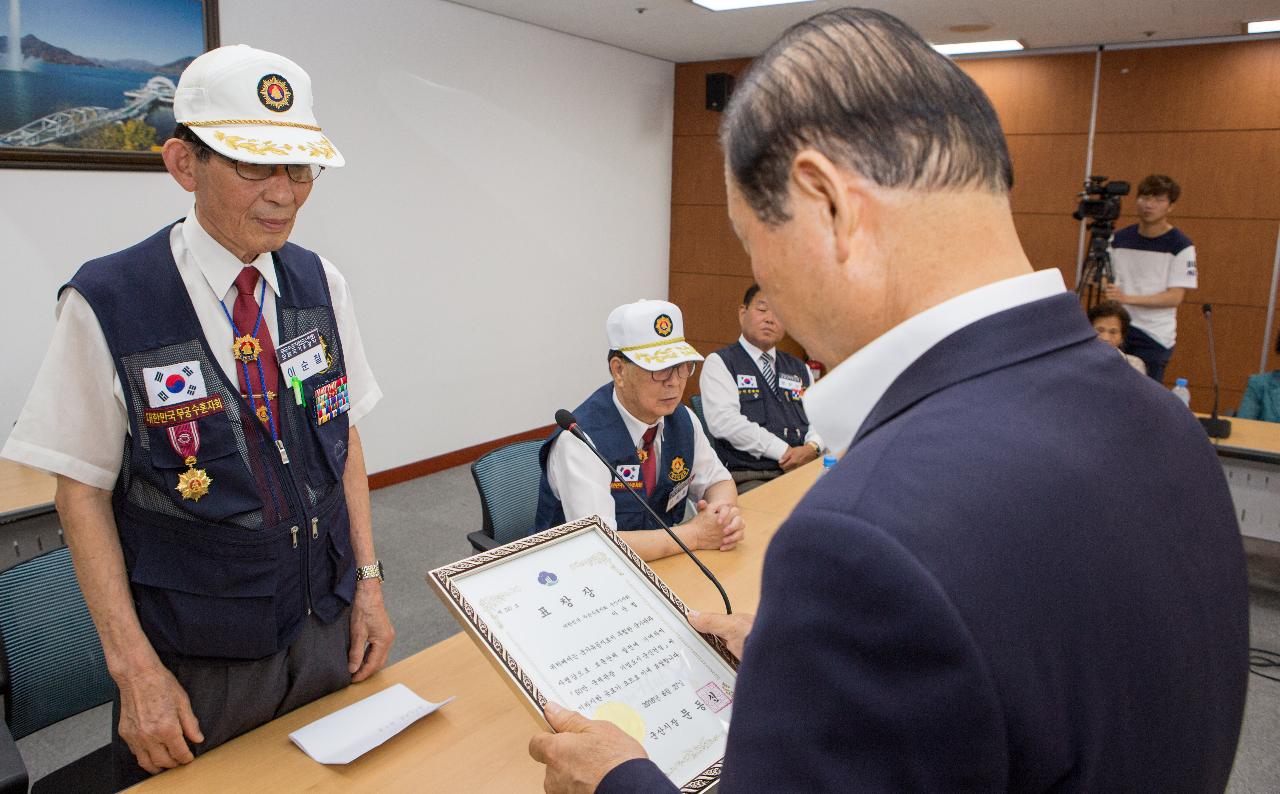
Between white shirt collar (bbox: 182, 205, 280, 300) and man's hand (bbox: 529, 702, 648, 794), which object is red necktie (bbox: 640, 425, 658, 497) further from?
man's hand (bbox: 529, 702, 648, 794)

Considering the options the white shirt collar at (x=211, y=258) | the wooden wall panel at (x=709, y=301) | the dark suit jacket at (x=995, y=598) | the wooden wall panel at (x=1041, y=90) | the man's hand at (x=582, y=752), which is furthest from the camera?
the wooden wall panel at (x=709, y=301)

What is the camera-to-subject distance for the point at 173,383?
4.26 ft

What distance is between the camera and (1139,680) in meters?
0.56

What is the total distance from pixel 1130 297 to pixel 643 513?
4183 millimetres

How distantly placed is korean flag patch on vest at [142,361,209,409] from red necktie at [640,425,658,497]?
4.04ft

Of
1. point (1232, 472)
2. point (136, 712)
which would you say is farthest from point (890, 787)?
point (1232, 472)

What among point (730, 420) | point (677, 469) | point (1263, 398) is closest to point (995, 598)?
point (677, 469)

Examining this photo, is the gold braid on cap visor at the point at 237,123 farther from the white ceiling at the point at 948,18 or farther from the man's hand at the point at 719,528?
the white ceiling at the point at 948,18

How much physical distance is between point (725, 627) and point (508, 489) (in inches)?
54.2

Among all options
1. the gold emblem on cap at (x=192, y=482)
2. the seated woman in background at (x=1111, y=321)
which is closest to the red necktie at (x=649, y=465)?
the gold emblem on cap at (x=192, y=482)

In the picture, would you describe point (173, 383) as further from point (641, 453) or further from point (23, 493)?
point (23, 493)

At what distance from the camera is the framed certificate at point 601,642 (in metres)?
1.12

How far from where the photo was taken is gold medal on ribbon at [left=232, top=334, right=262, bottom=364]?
1.37 metres

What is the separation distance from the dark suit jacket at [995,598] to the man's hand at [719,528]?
156cm
